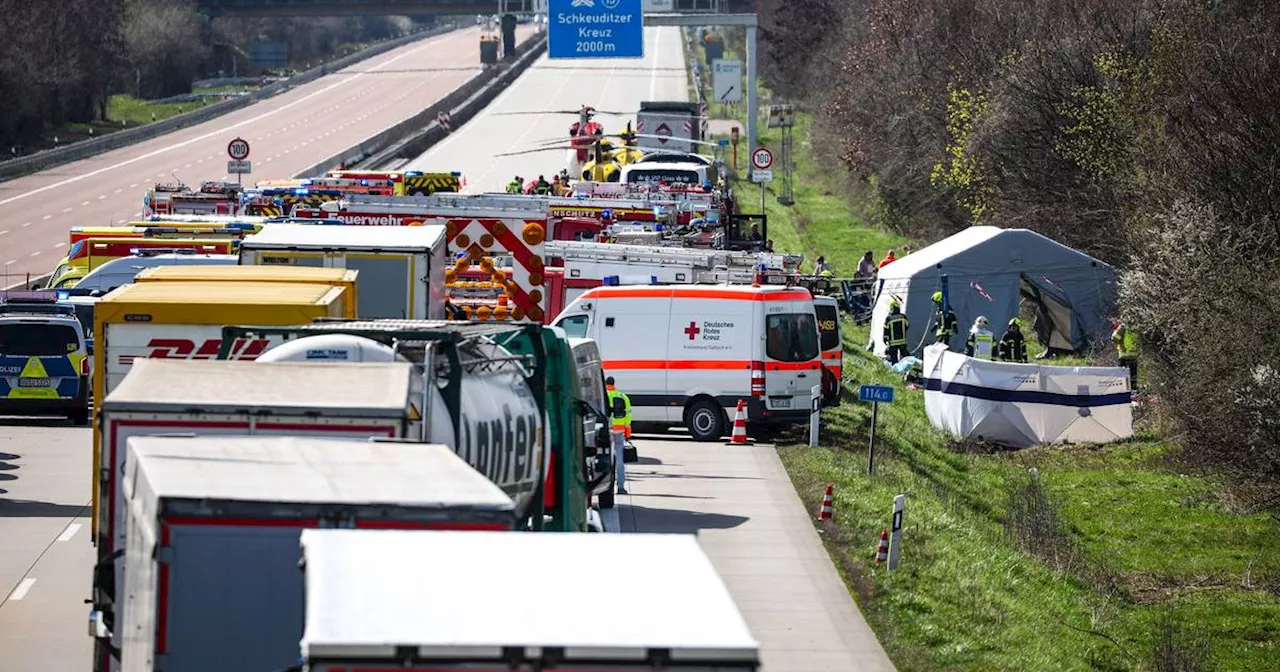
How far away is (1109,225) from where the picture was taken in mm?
40438

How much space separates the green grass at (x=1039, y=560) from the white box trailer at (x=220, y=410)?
6470 millimetres

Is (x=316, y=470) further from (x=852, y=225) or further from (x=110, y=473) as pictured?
(x=852, y=225)

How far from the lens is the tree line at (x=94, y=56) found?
83625 mm

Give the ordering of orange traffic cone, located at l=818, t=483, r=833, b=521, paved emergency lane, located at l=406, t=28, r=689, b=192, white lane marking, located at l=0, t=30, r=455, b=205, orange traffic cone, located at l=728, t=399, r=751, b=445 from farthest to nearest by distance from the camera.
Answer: paved emergency lane, located at l=406, t=28, r=689, b=192 → white lane marking, located at l=0, t=30, r=455, b=205 → orange traffic cone, located at l=728, t=399, r=751, b=445 → orange traffic cone, located at l=818, t=483, r=833, b=521

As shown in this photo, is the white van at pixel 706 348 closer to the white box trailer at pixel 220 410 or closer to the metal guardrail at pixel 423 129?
the white box trailer at pixel 220 410

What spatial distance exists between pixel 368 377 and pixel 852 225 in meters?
55.9

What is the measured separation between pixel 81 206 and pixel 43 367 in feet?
127

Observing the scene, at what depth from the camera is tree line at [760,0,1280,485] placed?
24667mm

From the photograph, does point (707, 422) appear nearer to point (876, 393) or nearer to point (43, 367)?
point (876, 393)

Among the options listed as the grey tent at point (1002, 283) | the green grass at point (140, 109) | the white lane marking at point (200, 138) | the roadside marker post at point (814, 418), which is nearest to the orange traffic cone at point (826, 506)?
the roadside marker post at point (814, 418)

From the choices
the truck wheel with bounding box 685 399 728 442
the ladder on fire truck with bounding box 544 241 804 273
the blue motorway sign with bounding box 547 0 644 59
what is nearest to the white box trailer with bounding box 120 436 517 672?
the truck wheel with bounding box 685 399 728 442

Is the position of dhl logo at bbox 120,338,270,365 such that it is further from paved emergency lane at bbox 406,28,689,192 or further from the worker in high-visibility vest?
paved emergency lane at bbox 406,28,689,192

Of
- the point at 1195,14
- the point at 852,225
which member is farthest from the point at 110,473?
the point at 852,225

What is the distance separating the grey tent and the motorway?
A: 16.9 m
